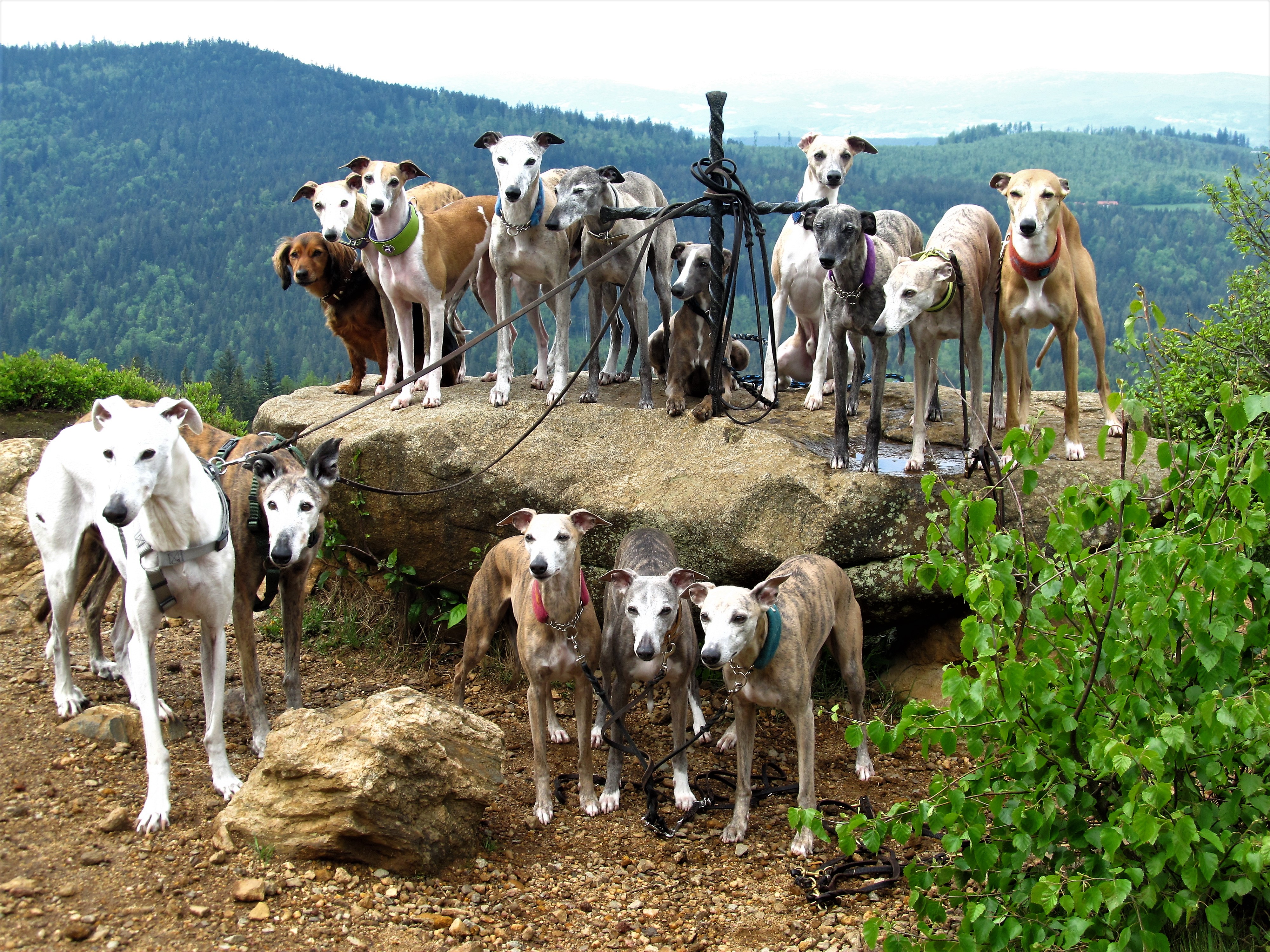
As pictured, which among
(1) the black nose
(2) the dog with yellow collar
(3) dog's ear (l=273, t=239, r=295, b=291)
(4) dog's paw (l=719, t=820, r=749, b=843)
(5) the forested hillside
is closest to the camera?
(1) the black nose

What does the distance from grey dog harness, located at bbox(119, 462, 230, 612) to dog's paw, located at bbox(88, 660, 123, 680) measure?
2.23m

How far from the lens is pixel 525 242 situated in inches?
316

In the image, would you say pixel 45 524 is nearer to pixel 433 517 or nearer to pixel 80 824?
pixel 80 824

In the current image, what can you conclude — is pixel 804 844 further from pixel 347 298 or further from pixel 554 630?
pixel 347 298

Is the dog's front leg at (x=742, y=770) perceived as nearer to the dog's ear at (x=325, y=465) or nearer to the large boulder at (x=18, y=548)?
the dog's ear at (x=325, y=465)

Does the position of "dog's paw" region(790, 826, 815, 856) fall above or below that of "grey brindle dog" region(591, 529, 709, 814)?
below

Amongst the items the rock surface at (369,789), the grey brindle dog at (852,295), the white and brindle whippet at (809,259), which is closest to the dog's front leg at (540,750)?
the rock surface at (369,789)

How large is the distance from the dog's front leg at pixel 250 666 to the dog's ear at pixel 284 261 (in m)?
3.40

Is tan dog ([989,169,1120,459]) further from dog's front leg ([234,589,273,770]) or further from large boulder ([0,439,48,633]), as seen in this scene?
large boulder ([0,439,48,633])

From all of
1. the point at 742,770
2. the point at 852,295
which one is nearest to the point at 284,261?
the point at 852,295

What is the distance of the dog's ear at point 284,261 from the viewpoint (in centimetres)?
851

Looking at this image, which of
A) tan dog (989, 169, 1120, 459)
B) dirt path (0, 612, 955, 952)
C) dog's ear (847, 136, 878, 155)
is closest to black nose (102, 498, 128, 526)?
dirt path (0, 612, 955, 952)

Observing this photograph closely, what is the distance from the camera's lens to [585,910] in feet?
16.1

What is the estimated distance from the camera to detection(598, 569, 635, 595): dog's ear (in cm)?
571
